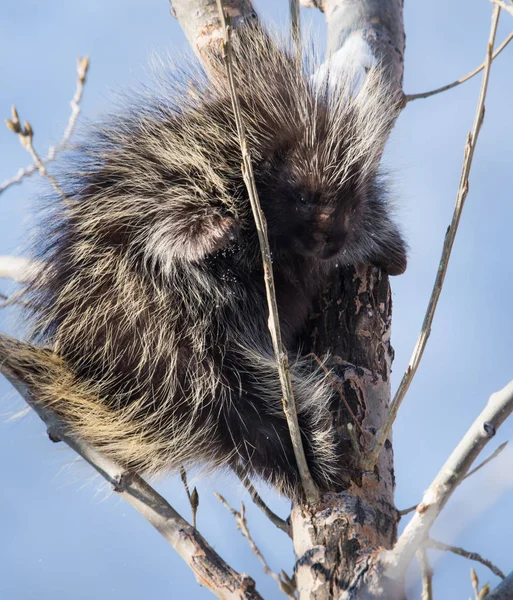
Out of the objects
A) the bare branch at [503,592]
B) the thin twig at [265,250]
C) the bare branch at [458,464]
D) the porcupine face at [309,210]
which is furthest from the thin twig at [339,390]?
the bare branch at [503,592]

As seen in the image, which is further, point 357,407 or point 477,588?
point 357,407

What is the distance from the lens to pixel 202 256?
85.0 inches

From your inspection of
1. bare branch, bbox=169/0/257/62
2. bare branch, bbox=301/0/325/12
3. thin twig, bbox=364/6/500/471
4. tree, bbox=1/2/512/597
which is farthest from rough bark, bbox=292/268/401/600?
bare branch, bbox=301/0/325/12

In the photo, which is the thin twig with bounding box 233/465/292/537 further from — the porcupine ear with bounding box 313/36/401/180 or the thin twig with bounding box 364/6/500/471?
the porcupine ear with bounding box 313/36/401/180

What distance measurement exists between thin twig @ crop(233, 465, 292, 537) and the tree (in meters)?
0.08

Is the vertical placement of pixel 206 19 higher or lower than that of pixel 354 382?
higher

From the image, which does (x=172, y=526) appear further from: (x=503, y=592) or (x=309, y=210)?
(x=309, y=210)

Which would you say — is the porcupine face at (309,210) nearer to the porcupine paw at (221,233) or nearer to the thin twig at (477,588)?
the porcupine paw at (221,233)

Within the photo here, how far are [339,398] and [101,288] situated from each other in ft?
2.71

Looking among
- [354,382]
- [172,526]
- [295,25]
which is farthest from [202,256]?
[295,25]

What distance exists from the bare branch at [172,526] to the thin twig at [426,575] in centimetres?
39

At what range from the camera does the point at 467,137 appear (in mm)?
1243

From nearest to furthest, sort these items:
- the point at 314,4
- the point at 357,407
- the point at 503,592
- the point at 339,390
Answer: the point at 503,592, the point at 339,390, the point at 357,407, the point at 314,4

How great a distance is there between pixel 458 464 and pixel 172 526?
65 cm
